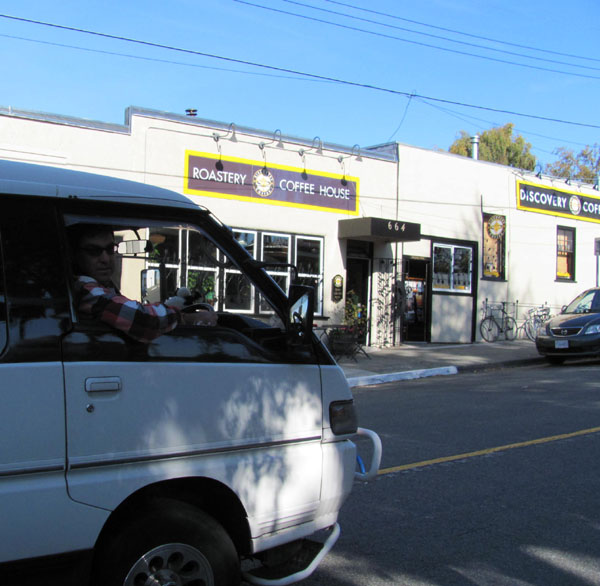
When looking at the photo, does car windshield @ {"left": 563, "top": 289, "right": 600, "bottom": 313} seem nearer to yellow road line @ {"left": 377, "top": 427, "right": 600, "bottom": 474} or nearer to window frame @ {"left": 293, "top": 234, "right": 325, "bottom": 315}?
window frame @ {"left": 293, "top": 234, "right": 325, "bottom": 315}

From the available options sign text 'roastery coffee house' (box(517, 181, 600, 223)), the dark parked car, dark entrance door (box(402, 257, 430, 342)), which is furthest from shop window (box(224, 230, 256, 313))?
sign text 'roastery coffee house' (box(517, 181, 600, 223))

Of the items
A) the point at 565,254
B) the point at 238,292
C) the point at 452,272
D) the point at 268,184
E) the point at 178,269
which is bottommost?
the point at 238,292

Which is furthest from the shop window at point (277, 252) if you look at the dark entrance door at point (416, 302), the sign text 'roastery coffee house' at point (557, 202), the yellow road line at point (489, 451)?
the sign text 'roastery coffee house' at point (557, 202)

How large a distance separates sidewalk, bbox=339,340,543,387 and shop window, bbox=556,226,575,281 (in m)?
4.47

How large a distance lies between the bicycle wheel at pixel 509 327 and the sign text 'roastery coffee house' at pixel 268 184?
6949 mm

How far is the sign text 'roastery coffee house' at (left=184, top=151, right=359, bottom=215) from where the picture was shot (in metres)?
13.8

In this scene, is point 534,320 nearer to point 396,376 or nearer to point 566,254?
point 566,254

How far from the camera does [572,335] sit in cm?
1461

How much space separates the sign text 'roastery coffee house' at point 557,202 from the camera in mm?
20641

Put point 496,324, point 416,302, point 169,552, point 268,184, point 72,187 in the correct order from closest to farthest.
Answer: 1. point 169,552
2. point 72,187
3. point 268,184
4. point 416,302
5. point 496,324

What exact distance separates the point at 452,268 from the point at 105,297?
1677cm

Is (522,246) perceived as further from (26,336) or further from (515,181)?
(26,336)

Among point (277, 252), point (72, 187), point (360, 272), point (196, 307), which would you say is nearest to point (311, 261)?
point (277, 252)

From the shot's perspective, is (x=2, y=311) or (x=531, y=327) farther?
(x=531, y=327)
